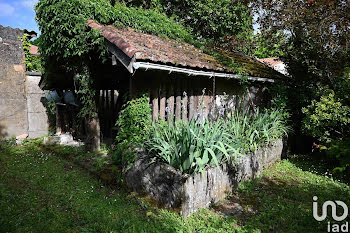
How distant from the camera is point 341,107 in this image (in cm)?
511

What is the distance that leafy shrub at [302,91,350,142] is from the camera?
5059 mm

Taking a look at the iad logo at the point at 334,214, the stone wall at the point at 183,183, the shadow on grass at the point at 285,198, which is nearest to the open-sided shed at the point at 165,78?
the stone wall at the point at 183,183

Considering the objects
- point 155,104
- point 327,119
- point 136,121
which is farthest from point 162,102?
point 327,119

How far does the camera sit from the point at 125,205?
144 inches

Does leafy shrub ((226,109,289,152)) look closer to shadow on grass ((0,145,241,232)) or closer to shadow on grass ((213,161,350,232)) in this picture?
shadow on grass ((213,161,350,232))

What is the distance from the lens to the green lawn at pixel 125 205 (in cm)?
308

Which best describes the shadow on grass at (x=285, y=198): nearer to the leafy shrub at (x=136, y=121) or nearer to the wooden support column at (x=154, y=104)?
the leafy shrub at (x=136, y=121)

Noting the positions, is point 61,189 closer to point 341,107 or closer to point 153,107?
point 153,107

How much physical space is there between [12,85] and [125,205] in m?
6.80

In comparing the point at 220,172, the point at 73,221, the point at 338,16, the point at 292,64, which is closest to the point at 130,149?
the point at 73,221

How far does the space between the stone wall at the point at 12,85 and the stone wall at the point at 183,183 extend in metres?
6.03

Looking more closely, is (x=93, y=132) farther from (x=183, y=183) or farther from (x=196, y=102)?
(x=183, y=183)

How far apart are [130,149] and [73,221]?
1.46 metres

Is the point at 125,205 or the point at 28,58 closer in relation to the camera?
the point at 125,205
